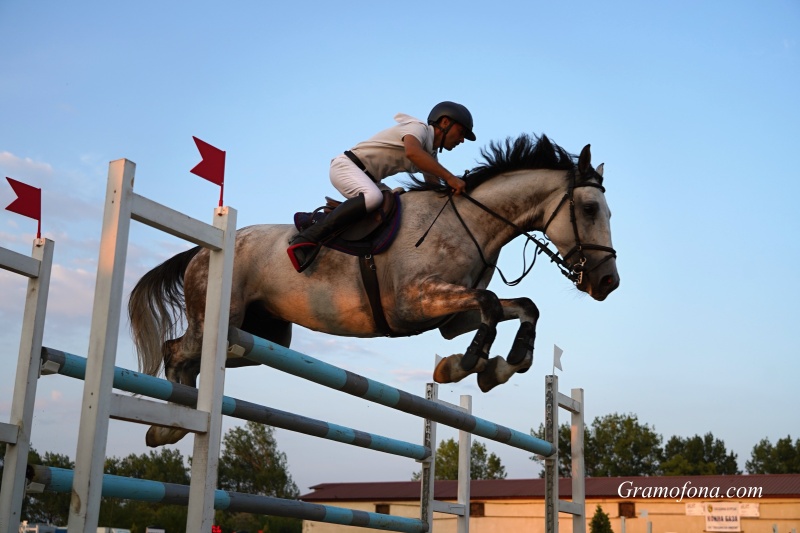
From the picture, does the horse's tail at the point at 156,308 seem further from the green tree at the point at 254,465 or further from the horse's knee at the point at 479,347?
the green tree at the point at 254,465

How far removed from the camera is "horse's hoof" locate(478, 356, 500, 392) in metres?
3.81

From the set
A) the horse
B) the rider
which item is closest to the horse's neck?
the horse

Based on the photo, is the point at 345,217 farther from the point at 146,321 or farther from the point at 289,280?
the point at 146,321

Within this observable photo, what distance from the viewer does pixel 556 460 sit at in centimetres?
545

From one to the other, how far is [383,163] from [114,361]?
236 cm

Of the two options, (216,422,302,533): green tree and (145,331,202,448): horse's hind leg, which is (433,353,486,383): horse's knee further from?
(216,422,302,533): green tree

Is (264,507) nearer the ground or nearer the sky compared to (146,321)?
nearer the ground

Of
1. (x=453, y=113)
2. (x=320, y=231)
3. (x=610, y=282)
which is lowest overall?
(x=610, y=282)

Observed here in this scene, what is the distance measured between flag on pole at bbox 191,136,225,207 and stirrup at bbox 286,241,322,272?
1.19 meters

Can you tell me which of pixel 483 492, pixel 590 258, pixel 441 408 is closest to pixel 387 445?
pixel 441 408

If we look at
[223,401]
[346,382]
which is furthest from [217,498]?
[346,382]

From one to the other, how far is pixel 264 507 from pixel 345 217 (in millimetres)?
1410

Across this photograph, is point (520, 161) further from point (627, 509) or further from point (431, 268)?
point (627, 509)

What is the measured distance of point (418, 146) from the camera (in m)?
4.33
